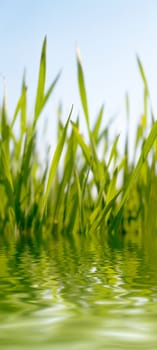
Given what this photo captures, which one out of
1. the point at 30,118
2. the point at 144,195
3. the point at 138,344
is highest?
the point at 30,118

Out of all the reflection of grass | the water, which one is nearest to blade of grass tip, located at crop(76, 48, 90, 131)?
the reflection of grass

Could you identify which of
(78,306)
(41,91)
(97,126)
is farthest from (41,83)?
(78,306)

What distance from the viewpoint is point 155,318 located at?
0.18 m

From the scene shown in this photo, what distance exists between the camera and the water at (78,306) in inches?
5.7

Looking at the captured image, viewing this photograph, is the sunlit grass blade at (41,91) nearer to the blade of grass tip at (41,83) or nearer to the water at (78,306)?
the blade of grass tip at (41,83)

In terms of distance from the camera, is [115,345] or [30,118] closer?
[115,345]

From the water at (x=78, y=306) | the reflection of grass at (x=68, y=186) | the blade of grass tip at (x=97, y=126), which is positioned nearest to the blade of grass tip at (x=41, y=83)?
the reflection of grass at (x=68, y=186)

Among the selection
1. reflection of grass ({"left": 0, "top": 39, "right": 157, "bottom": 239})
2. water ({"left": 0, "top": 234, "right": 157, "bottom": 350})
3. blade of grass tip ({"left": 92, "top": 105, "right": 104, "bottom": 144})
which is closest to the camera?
water ({"left": 0, "top": 234, "right": 157, "bottom": 350})

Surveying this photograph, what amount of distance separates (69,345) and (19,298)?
0.30ft

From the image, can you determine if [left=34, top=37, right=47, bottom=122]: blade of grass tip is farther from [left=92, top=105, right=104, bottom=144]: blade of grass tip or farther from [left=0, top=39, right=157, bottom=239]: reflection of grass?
Result: [left=92, top=105, right=104, bottom=144]: blade of grass tip

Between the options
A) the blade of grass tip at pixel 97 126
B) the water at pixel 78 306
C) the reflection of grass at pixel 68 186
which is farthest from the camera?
the blade of grass tip at pixel 97 126

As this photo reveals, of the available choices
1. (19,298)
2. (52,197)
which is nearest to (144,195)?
(52,197)

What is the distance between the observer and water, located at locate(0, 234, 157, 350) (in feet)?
0.47

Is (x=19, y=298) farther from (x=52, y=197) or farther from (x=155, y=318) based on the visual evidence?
(x=52, y=197)
